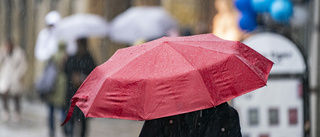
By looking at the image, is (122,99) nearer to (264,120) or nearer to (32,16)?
(264,120)

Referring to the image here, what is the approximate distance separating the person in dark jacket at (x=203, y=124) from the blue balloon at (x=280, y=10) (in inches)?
190

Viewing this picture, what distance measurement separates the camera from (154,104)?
4164 millimetres

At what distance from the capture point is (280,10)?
9078 mm

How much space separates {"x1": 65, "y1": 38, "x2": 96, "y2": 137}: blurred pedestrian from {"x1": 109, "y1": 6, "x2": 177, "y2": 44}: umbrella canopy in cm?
237

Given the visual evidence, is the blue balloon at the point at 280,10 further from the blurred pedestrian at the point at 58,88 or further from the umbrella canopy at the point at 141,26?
the umbrella canopy at the point at 141,26

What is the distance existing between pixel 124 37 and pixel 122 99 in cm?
873

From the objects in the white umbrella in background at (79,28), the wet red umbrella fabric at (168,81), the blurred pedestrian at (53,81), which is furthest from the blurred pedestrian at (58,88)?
the wet red umbrella fabric at (168,81)

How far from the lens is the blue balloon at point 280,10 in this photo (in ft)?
29.8

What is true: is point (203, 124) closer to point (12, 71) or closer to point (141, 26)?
point (141, 26)

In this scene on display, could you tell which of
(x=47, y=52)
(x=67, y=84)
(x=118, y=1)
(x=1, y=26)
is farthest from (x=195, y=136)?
(x=1, y=26)

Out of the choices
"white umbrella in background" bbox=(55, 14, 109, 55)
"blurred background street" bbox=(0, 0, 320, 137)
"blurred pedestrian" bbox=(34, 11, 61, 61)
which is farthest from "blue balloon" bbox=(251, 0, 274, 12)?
"blurred pedestrian" bbox=(34, 11, 61, 61)

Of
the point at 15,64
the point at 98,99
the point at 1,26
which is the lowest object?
the point at 1,26

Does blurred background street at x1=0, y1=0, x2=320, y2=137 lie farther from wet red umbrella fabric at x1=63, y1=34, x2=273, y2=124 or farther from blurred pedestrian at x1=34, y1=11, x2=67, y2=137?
wet red umbrella fabric at x1=63, y1=34, x2=273, y2=124

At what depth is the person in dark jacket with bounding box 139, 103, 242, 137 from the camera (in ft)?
14.4
